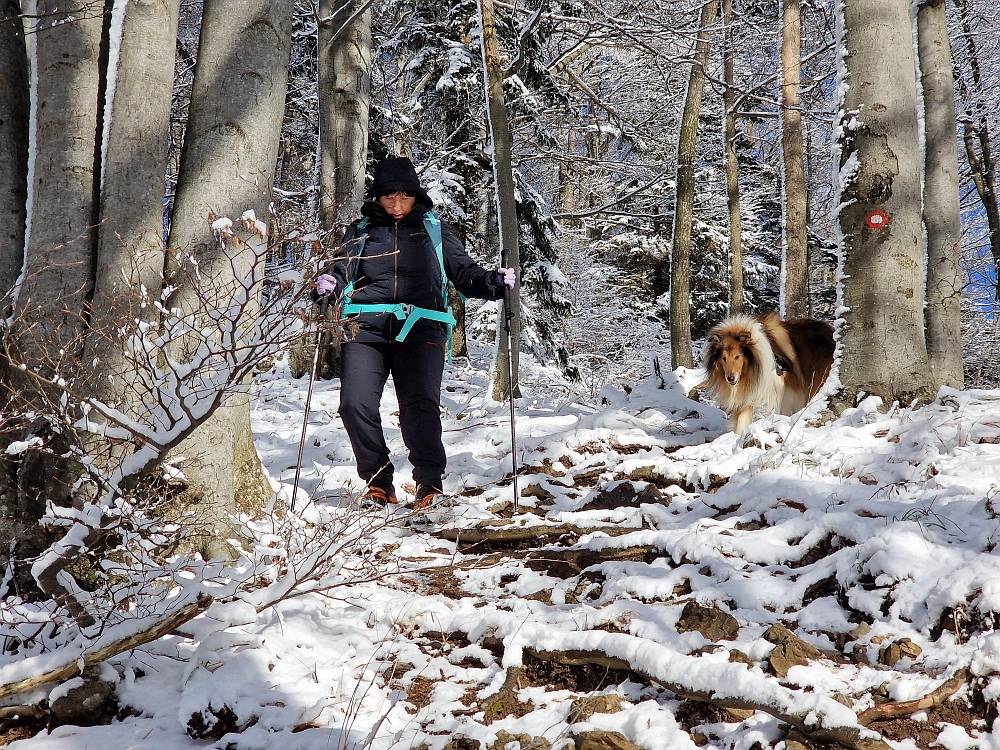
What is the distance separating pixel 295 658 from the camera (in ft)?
8.46

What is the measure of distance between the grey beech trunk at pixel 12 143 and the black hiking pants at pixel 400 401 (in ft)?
5.88

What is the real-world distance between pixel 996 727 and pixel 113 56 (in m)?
4.03

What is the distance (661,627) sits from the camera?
260 centimetres

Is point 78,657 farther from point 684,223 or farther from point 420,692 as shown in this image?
point 684,223

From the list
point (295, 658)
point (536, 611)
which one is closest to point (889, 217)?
point (536, 611)

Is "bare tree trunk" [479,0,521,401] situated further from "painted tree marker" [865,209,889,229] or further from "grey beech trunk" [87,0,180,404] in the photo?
"grey beech trunk" [87,0,180,404]

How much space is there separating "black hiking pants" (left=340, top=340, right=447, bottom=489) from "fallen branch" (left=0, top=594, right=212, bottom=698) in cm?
200

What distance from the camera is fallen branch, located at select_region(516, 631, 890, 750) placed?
1.85m

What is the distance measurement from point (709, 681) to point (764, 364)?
4094 millimetres

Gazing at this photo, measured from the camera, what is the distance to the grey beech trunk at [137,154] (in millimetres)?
3043

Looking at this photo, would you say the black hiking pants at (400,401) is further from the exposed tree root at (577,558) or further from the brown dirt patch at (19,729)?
the brown dirt patch at (19,729)

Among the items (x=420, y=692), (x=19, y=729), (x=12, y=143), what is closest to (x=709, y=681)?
(x=420, y=692)

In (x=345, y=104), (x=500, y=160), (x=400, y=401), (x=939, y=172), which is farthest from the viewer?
(x=500, y=160)

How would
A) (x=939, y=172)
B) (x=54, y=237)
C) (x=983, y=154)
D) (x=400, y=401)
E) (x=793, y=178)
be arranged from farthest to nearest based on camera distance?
(x=983, y=154) → (x=793, y=178) → (x=939, y=172) → (x=400, y=401) → (x=54, y=237)
